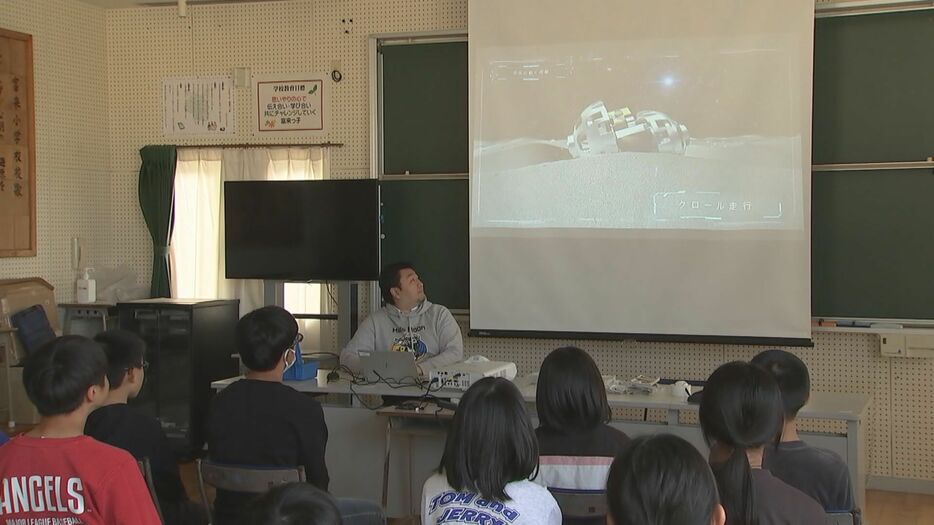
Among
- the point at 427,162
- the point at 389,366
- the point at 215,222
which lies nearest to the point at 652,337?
the point at 389,366

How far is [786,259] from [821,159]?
1.93 feet

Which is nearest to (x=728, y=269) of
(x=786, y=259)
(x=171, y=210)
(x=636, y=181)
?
(x=786, y=259)

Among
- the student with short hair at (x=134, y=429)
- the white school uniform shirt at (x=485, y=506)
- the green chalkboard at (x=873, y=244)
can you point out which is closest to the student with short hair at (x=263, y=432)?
the student with short hair at (x=134, y=429)

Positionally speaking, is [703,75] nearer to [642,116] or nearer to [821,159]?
[642,116]

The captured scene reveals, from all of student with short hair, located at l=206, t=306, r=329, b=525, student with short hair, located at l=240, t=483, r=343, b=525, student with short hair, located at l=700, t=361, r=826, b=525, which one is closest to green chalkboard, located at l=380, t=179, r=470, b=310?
student with short hair, located at l=206, t=306, r=329, b=525

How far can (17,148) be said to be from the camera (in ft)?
18.8

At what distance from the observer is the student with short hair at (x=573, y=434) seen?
101 inches

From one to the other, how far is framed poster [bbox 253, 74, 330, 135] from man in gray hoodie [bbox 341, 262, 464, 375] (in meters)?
1.57

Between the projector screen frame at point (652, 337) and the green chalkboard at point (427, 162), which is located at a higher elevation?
the green chalkboard at point (427, 162)

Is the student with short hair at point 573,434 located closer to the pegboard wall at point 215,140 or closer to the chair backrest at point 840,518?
the chair backrest at point 840,518

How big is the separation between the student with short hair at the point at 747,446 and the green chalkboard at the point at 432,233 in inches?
140

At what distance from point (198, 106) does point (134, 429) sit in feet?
12.3

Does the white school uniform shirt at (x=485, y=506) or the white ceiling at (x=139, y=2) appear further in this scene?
the white ceiling at (x=139, y=2)

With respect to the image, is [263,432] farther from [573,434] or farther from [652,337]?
[652,337]
